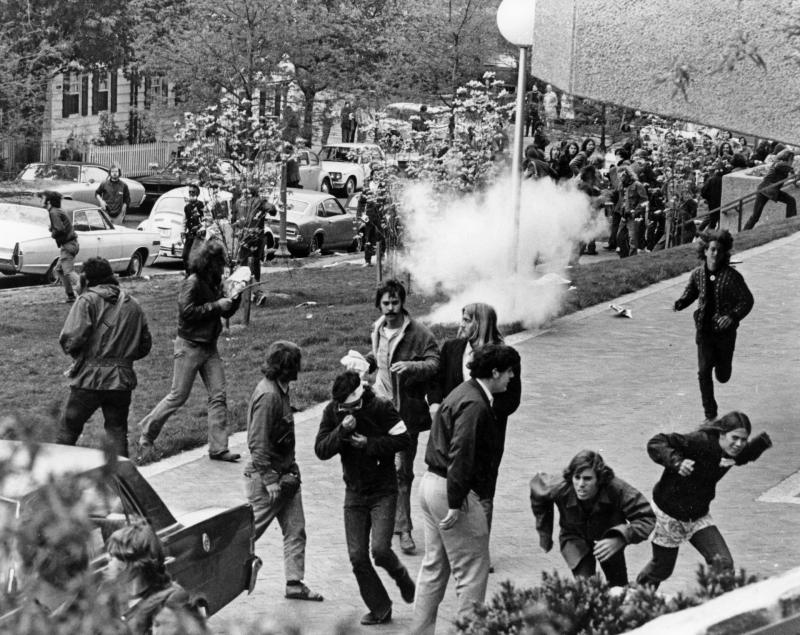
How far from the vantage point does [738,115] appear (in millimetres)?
10016

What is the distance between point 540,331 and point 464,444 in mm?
8793

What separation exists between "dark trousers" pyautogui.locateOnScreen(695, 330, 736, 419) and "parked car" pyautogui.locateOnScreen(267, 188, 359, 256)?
16.4m

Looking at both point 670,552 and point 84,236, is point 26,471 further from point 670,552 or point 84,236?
point 84,236

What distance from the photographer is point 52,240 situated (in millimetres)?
23266

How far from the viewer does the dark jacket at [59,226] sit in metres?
19.2

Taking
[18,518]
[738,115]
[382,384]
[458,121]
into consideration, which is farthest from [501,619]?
[458,121]

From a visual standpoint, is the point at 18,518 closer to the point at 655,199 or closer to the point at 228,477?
the point at 228,477

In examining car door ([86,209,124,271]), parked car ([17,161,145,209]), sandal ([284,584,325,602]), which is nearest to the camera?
sandal ([284,584,325,602])

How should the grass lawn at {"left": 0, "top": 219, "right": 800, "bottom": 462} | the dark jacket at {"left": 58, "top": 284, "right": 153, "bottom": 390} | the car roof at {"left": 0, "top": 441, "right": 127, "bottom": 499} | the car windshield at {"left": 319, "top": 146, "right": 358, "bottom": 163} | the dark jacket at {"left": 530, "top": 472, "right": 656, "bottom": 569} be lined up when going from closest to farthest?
the car roof at {"left": 0, "top": 441, "right": 127, "bottom": 499}, the dark jacket at {"left": 530, "top": 472, "right": 656, "bottom": 569}, the dark jacket at {"left": 58, "top": 284, "right": 153, "bottom": 390}, the grass lawn at {"left": 0, "top": 219, "right": 800, "bottom": 462}, the car windshield at {"left": 319, "top": 146, "right": 358, "bottom": 163}

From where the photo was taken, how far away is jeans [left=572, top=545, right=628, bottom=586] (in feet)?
23.2

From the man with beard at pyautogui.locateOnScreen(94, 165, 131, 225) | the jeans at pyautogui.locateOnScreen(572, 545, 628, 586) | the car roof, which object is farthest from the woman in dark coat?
the man with beard at pyautogui.locateOnScreen(94, 165, 131, 225)

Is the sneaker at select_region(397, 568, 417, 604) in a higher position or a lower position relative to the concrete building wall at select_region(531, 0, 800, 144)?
lower

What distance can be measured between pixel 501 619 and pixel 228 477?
604 cm

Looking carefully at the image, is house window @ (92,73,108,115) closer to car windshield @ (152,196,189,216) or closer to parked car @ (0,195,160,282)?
car windshield @ (152,196,189,216)
